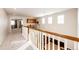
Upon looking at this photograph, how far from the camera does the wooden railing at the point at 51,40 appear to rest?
60.6 inches

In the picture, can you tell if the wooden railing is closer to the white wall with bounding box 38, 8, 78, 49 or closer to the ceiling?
the white wall with bounding box 38, 8, 78, 49

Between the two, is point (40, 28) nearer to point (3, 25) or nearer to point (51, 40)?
point (51, 40)

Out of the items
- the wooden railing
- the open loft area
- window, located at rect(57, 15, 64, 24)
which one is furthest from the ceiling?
the wooden railing

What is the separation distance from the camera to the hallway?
1.55 m

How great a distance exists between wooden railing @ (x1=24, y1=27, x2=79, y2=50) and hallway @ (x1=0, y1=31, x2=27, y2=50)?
0.62 ft

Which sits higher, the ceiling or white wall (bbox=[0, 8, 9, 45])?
the ceiling

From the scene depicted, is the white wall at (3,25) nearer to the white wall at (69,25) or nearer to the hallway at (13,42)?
the hallway at (13,42)

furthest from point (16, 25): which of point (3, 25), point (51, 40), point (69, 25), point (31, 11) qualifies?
point (69, 25)

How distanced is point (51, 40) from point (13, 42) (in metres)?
0.61

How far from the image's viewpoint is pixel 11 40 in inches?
63.6

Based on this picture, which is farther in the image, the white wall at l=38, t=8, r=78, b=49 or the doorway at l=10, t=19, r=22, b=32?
the doorway at l=10, t=19, r=22, b=32

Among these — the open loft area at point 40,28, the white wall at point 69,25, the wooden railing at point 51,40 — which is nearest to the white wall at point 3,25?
the open loft area at point 40,28

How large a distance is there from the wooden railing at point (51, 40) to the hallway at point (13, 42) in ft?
0.62
